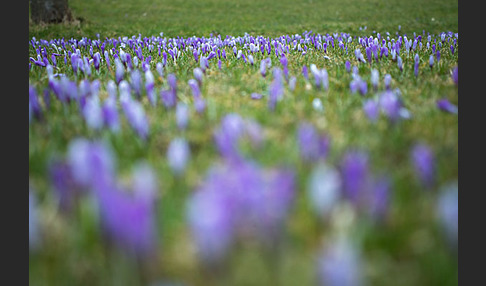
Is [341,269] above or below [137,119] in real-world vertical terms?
below

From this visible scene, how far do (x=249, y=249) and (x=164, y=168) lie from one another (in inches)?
35.3

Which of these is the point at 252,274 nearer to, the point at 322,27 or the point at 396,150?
the point at 396,150

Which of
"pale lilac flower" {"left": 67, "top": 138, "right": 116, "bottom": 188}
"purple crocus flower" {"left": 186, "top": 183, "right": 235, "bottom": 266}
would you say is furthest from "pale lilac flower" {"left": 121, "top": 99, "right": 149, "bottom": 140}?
"purple crocus flower" {"left": 186, "top": 183, "right": 235, "bottom": 266}

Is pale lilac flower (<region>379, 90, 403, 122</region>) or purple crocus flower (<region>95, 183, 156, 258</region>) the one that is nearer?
purple crocus flower (<region>95, 183, 156, 258</region>)

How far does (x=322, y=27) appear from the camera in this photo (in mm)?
14836

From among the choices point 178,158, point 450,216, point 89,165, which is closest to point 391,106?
point 450,216

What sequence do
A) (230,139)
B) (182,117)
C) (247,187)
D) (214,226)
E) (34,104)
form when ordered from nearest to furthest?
(214,226)
(247,187)
(230,139)
(182,117)
(34,104)

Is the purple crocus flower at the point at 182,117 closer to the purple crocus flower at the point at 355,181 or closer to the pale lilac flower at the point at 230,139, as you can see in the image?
the pale lilac flower at the point at 230,139

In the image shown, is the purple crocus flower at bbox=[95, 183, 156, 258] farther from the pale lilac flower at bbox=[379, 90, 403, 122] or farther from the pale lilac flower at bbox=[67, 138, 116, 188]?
the pale lilac flower at bbox=[379, 90, 403, 122]

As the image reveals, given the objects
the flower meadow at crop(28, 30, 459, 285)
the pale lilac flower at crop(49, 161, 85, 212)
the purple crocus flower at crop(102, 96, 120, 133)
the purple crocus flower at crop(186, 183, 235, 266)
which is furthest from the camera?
the purple crocus flower at crop(102, 96, 120, 133)

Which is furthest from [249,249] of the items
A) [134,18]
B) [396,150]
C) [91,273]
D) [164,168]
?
[134,18]

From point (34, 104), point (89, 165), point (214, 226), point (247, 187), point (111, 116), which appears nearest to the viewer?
point (214, 226)

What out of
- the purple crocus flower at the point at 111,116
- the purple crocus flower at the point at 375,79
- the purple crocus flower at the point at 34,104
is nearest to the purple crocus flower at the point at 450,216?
the purple crocus flower at the point at 111,116

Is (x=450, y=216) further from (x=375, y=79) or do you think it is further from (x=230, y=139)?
(x=375, y=79)
